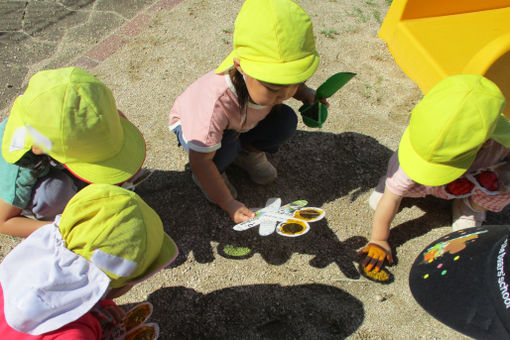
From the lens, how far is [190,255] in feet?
5.15

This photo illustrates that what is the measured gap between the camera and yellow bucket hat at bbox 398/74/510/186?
116 centimetres

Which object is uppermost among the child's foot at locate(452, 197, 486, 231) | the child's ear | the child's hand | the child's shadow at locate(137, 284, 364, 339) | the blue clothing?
the child's ear

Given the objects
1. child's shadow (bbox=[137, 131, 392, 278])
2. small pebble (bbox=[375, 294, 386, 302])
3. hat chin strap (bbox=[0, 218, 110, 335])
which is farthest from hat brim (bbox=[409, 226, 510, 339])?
hat chin strap (bbox=[0, 218, 110, 335])

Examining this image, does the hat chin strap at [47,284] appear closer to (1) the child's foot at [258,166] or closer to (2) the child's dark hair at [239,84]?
(2) the child's dark hair at [239,84]

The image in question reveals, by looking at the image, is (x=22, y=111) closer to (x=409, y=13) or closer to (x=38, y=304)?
(x=38, y=304)

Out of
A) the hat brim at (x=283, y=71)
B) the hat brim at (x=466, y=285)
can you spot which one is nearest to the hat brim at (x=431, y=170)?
the hat brim at (x=466, y=285)

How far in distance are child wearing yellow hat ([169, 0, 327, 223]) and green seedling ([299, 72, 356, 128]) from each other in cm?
4

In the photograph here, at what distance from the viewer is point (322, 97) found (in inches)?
62.3

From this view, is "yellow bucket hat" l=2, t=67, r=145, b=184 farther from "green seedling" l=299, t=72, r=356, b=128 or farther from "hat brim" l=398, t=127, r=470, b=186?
"hat brim" l=398, t=127, r=470, b=186

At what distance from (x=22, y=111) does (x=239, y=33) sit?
2.15 feet

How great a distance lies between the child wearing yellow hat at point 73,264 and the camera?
0.85m

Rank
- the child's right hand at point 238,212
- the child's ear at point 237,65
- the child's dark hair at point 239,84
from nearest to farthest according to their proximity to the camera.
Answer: the child's ear at point 237,65 → the child's dark hair at point 239,84 → the child's right hand at point 238,212

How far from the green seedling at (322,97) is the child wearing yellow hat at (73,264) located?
2.72 ft

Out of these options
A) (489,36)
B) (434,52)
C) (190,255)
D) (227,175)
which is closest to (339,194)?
(227,175)
